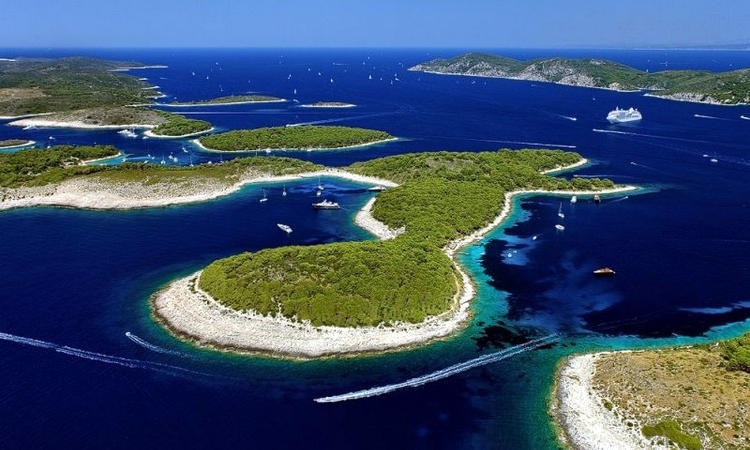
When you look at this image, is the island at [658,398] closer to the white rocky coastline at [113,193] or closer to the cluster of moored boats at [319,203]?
the cluster of moored boats at [319,203]

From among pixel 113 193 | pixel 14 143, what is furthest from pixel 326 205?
pixel 14 143

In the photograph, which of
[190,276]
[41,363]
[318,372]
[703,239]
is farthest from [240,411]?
[703,239]

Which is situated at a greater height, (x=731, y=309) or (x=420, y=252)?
(x=420, y=252)

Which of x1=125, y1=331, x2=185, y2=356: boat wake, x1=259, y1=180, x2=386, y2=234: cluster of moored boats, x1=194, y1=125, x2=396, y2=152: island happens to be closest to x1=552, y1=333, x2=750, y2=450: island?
x1=125, y1=331, x2=185, y2=356: boat wake

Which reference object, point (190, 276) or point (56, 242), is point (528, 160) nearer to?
point (190, 276)

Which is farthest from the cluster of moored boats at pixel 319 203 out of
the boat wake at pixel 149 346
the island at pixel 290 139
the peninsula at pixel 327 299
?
the island at pixel 290 139

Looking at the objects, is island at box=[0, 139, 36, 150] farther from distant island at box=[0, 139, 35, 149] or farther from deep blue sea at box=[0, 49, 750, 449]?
deep blue sea at box=[0, 49, 750, 449]

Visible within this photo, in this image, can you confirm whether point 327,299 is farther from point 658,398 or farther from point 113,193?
point 113,193
